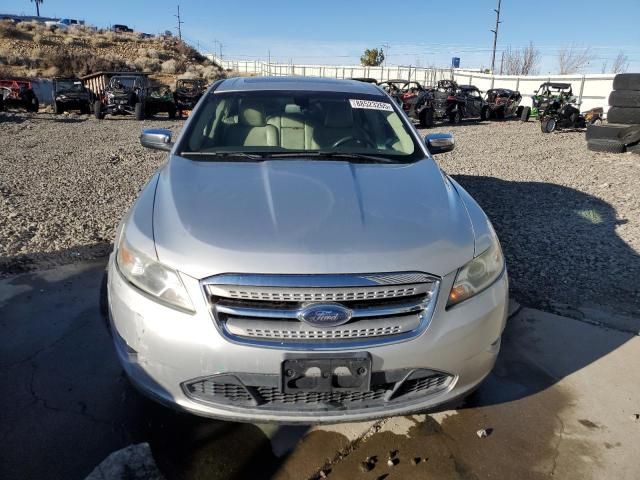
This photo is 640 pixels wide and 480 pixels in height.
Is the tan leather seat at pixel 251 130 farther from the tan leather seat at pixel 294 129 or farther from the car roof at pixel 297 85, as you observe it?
the car roof at pixel 297 85

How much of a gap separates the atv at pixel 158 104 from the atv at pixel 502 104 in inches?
535

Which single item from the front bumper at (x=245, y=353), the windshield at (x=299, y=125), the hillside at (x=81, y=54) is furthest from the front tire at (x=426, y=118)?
the hillside at (x=81, y=54)

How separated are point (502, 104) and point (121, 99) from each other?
16011 mm

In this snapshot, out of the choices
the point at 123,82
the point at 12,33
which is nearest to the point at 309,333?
the point at 123,82

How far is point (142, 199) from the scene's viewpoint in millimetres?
2537

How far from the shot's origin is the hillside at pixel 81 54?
40688mm

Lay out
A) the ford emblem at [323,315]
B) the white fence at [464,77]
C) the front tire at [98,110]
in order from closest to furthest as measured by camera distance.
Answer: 1. the ford emblem at [323,315]
2. the front tire at [98,110]
3. the white fence at [464,77]

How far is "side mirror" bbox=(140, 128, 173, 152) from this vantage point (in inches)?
135

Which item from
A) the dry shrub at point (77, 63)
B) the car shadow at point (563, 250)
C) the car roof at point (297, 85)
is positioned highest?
the dry shrub at point (77, 63)

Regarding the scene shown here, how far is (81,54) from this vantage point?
43.5m

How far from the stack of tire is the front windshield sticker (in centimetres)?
836

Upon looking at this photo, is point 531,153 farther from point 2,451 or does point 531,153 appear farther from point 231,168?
point 2,451

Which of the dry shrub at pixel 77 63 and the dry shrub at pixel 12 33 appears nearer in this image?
the dry shrub at pixel 77 63

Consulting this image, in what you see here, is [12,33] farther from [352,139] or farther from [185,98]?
[352,139]
